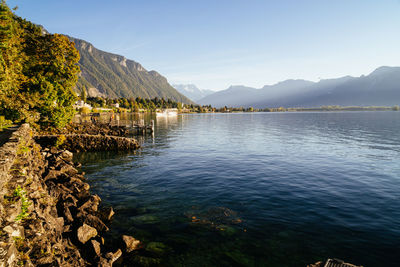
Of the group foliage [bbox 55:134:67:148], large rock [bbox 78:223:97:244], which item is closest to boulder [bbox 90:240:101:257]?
large rock [bbox 78:223:97:244]

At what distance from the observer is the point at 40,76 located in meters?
29.6

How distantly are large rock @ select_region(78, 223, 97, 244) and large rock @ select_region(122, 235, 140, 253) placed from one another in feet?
5.97

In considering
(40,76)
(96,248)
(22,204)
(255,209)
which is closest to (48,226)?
(22,204)

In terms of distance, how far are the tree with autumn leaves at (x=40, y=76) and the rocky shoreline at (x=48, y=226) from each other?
16531mm

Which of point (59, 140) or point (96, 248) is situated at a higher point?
point (59, 140)

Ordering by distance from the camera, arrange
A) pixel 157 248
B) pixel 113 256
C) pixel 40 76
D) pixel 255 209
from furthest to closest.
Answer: pixel 40 76 → pixel 255 209 → pixel 157 248 → pixel 113 256

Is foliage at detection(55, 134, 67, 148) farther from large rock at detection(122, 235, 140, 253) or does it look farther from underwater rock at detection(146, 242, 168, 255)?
underwater rock at detection(146, 242, 168, 255)

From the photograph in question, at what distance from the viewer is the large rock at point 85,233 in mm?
9734

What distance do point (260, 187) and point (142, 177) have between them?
12.0m

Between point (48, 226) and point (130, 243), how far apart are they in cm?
368

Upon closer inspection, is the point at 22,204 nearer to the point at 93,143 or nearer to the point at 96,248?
the point at 96,248

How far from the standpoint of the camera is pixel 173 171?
2330cm

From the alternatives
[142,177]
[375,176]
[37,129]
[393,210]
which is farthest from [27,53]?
[375,176]

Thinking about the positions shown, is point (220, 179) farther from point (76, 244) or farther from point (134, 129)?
point (134, 129)
